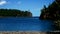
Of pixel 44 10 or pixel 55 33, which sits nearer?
pixel 55 33

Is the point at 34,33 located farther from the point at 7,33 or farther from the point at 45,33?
the point at 7,33

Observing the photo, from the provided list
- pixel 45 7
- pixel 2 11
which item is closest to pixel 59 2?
pixel 45 7

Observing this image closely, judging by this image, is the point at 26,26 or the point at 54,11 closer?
the point at 26,26

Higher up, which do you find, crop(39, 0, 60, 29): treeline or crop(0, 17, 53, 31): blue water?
crop(39, 0, 60, 29): treeline

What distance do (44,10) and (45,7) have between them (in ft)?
12.2

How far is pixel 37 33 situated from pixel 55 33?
0.94 m

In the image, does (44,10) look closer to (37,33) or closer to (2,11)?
(2,11)

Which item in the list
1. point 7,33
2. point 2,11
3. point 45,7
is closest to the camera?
point 7,33

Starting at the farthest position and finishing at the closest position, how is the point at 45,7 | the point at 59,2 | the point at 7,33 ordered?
1. the point at 45,7
2. the point at 59,2
3. the point at 7,33

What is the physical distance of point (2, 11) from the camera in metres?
131

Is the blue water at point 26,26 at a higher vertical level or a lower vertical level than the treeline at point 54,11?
lower

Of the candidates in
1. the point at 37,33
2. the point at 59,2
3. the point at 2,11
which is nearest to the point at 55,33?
the point at 37,33

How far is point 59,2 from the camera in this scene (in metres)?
53.3

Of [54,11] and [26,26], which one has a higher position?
[54,11]
